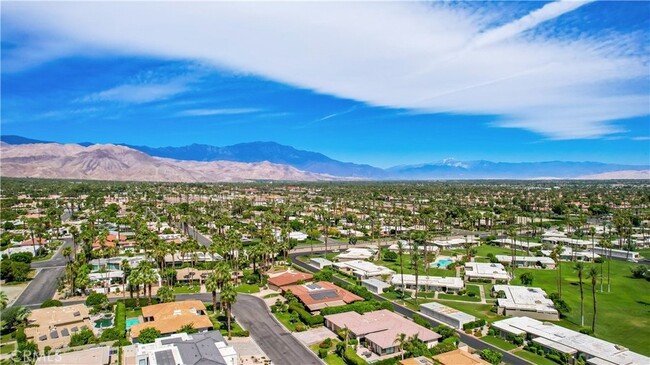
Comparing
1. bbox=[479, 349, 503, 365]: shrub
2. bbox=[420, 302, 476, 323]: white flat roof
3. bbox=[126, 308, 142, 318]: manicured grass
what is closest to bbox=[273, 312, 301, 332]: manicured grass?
bbox=[126, 308, 142, 318]: manicured grass

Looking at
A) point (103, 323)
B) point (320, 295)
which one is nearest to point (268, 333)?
point (320, 295)

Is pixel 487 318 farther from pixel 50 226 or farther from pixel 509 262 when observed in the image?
pixel 50 226

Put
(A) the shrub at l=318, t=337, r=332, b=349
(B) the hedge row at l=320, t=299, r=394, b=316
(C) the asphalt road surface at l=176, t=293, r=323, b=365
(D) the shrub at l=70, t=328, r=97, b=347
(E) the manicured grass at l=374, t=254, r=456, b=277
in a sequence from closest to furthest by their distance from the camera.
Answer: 1. (C) the asphalt road surface at l=176, t=293, r=323, b=365
2. (D) the shrub at l=70, t=328, r=97, b=347
3. (A) the shrub at l=318, t=337, r=332, b=349
4. (B) the hedge row at l=320, t=299, r=394, b=316
5. (E) the manicured grass at l=374, t=254, r=456, b=277

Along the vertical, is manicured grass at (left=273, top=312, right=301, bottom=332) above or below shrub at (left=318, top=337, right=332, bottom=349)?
below

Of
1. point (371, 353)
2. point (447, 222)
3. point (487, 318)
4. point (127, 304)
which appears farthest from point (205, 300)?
point (447, 222)

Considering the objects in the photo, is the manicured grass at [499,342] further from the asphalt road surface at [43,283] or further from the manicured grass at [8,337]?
the asphalt road surface at [43,283]

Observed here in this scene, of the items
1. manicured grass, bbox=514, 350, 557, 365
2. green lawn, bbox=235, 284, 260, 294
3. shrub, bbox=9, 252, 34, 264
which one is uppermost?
shrub, bbox=9, 252, 34, 264

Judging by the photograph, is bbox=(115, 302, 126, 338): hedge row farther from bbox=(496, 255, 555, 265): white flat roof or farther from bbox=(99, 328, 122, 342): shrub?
bbox=(496, 255, 555, 265): white flat roof
